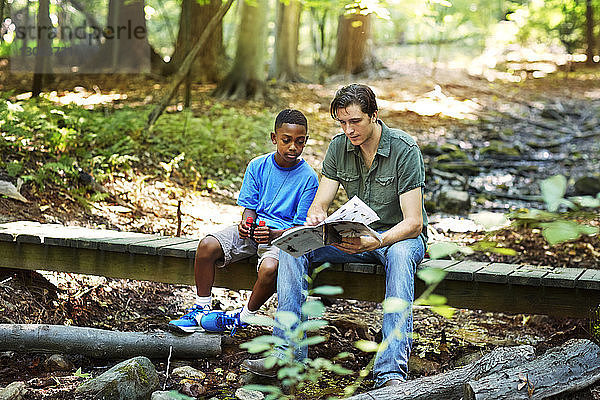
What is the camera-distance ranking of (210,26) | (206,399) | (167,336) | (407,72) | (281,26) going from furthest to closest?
1. (407,72)
2. (281,26)
3. (210,26)
4. (167,336)
5. (206,399)

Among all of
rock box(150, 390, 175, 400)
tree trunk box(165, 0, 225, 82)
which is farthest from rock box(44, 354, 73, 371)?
tree trunk box(165, 0, 225, 82)

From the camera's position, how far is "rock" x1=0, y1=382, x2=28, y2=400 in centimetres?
316

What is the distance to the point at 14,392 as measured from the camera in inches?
126

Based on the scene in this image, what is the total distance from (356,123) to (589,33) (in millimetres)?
17498

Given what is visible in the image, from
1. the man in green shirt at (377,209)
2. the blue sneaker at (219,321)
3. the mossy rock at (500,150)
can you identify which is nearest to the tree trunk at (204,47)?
the mossy rock at (500,150)

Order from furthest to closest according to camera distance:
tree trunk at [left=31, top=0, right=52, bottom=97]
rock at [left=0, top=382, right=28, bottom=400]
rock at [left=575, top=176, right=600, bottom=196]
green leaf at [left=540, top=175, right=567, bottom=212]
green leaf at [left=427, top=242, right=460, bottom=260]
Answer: tree trunk at [left=31, top=0, right=52, bottom=97] < rock at [left=575, top=176, right=600, bottom=196] < rock at [left=0, top=382, right=28, bottom=400] < green leaf at [left=427, top=242, right=460, bottom=260] < green leaf at [left=540, top=175, right=567, bottom=212]

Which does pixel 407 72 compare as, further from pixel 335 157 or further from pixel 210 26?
pixel 335 157

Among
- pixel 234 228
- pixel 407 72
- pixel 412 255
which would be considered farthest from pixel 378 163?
pixel 407 72

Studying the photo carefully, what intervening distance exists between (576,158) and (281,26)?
307 inches

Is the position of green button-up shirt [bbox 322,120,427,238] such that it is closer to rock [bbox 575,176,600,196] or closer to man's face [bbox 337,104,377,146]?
man's face [bbox 337,104,377,146]

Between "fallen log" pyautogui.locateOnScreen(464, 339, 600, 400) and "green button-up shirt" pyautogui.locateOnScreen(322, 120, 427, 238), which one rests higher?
"green button-up shirt" pyautogui.locateOnScreen(322, 120, 427, 238)

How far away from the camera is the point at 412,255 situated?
3.66m

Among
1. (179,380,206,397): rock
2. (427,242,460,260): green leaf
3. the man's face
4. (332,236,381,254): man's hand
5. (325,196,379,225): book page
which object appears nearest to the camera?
(427,242,460,260): green leaf

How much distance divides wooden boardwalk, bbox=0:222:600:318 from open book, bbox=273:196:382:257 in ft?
1.61
